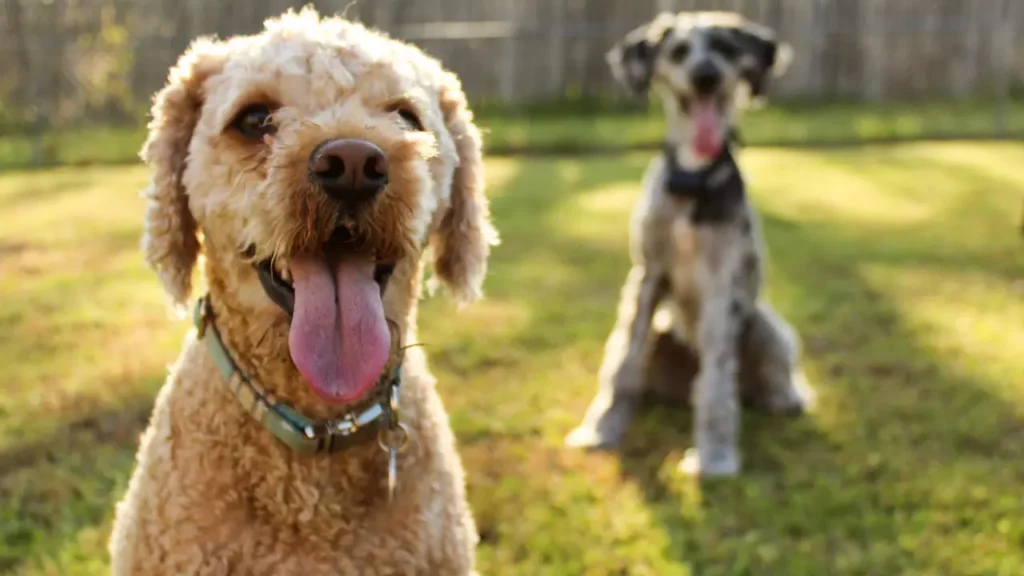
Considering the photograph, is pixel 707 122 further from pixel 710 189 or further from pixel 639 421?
pixel 639 421

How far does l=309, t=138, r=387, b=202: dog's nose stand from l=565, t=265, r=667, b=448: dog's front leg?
2.28 m

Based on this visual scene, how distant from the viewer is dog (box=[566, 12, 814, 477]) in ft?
12.4

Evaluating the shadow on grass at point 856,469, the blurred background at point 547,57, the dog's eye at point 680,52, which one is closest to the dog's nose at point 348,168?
the shadow on grass at point 856,469

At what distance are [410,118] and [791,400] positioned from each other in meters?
2.66

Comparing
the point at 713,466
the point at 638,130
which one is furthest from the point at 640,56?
the point at 638,130

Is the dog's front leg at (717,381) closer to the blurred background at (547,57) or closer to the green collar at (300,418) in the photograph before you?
the green collar at (300,418)

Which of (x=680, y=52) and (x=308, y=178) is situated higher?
(x=680, y=52)

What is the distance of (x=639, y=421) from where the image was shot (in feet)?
13.6

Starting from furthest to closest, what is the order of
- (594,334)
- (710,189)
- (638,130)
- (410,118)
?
(638,130), (594,334), (710,189), (410,118)

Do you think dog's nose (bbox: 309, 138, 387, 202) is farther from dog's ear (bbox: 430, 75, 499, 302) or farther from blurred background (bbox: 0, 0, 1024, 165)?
blurred background (bbox: 0, 0, 1024, 165)

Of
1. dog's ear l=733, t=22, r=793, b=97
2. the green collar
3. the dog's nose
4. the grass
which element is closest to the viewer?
the dog's nose

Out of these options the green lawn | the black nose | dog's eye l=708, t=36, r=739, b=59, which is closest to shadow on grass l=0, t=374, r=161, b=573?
the green lawn

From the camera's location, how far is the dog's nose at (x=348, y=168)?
1.72 m

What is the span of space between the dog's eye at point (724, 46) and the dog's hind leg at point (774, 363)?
3.52ft
